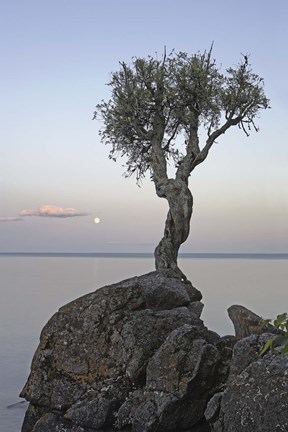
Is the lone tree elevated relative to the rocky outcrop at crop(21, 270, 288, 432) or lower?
elevated

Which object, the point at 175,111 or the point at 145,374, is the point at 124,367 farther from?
the point at 175,111

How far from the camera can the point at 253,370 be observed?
40.8 feet

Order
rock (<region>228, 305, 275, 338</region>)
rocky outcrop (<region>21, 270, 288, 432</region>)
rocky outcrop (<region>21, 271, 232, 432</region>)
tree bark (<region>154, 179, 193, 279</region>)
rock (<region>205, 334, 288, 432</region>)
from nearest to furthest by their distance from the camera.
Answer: rock (<region>205, 334, 288, 432</region>) < rocky outcrop (<region>21, 270, 288, 432</region>) < rocky outcrop (<region>21, 271, 232, 432</region>) < rock (<region>228, 305, 275, 338</region>) < tree bark (<region>154, 179, 193, 279</region>)

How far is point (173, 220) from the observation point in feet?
100

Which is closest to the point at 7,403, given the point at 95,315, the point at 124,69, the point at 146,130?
the point at 95,315

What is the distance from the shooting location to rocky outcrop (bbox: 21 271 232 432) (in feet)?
48.1

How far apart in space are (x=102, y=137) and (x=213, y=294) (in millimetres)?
43408

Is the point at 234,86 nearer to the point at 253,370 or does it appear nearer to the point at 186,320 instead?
the point at 186,320

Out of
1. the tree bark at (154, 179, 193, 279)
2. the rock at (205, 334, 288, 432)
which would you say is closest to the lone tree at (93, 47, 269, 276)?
the tree bark at (154, 179, 193, 279)

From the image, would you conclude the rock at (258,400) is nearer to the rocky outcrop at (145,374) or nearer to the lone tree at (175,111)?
the rocky outcrop at (145,374)

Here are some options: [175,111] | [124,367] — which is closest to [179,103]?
[175,111]

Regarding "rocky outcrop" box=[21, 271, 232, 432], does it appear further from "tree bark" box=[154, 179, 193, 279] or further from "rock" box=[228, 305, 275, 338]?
"tree bark" box=[154, 179, 193, 279]

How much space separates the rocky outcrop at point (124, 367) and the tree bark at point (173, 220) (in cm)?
1072

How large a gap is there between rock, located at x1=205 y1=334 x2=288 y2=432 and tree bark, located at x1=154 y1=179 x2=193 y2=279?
17.5 meters
